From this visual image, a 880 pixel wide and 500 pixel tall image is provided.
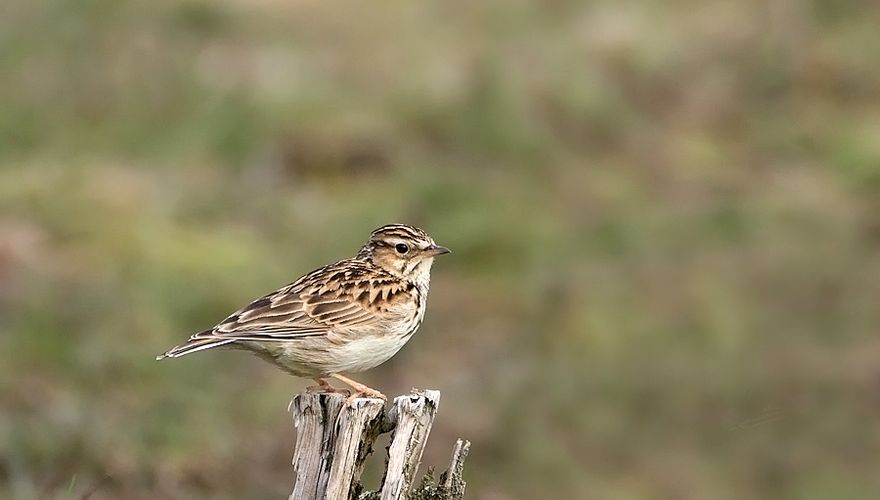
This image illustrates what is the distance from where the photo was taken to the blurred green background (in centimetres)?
1309

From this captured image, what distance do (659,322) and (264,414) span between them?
17.0 feet

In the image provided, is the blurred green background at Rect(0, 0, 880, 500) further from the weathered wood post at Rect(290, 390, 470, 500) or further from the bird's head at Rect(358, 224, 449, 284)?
the bird's head at Rect(358, 224, 449, 284)

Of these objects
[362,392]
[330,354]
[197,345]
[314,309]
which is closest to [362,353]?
[330,354]

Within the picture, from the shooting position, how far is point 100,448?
35.6 ft

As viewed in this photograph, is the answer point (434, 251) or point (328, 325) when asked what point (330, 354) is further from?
point (434, 251)

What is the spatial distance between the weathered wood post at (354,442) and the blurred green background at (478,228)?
1625 millimetres

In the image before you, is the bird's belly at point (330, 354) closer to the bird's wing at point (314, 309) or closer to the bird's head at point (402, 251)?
the bird's wing at point (314, 309)

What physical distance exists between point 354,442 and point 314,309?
51.8 inches

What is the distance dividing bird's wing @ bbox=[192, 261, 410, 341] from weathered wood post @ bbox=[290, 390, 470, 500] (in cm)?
83

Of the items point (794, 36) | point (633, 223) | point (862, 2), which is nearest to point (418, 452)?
point (633, 223)

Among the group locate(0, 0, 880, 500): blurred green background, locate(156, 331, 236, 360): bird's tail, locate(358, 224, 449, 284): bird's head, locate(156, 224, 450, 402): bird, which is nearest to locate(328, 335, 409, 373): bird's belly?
locate(156, 224, 450, 402): bird

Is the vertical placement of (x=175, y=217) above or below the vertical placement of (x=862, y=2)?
below

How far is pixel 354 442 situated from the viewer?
20.5ft

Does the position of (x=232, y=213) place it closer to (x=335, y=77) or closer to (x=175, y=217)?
(x=175, y=217)
